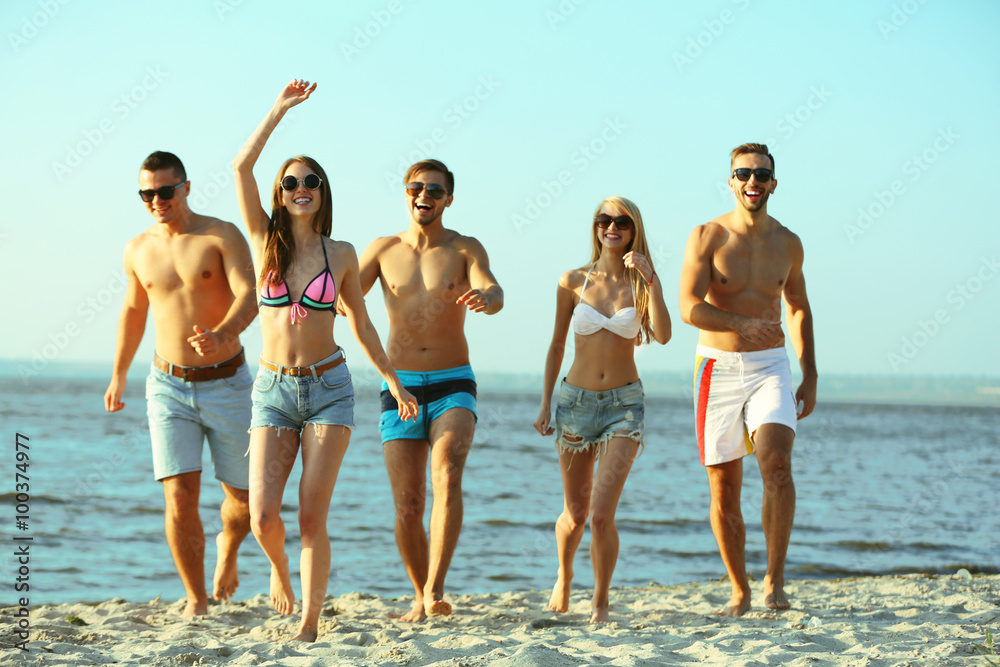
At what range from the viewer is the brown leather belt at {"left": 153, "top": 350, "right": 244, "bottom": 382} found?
5281mm

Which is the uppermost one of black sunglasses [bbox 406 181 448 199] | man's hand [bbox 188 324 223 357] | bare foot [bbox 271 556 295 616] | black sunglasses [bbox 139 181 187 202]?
black sunglasses [bbox 406 181 448 199]

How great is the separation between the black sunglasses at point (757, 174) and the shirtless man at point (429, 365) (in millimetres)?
1659

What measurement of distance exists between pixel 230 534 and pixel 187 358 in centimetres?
116

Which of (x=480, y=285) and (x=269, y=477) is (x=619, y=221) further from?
(x=269, y=477)

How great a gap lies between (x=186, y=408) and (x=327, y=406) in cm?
132

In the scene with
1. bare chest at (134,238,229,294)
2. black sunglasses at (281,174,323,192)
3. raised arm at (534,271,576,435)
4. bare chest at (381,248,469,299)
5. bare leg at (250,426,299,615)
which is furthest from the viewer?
raised arm at (534,271,576,435)

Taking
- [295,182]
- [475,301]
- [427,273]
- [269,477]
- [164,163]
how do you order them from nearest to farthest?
[269,477]
[295,182]
[475,301]
[164,163]
[427,273]

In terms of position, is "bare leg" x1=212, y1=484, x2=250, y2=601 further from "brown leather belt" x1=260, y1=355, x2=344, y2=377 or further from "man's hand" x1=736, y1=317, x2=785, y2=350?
"man's hand" x1=736, y1=317, x2=785, y2=350

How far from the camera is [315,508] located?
14.2ft

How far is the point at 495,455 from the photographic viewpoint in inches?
781

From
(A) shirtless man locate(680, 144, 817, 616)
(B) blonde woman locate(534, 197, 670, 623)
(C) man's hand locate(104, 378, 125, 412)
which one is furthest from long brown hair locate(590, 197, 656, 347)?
(C) man's hand locate(104, 378, 125, 412)

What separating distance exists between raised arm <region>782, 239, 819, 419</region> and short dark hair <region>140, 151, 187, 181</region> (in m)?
3.81

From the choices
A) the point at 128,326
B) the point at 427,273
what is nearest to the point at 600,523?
the point at 427,273

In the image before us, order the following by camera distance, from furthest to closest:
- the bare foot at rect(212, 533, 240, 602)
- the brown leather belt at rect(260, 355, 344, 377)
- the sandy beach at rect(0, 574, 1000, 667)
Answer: the bare foot at rect(212, 533, 240, 602), the brown leather belt at rect(260, 355, 344, 377), the sandy beach at rect(0, 574, 1000, 667)
